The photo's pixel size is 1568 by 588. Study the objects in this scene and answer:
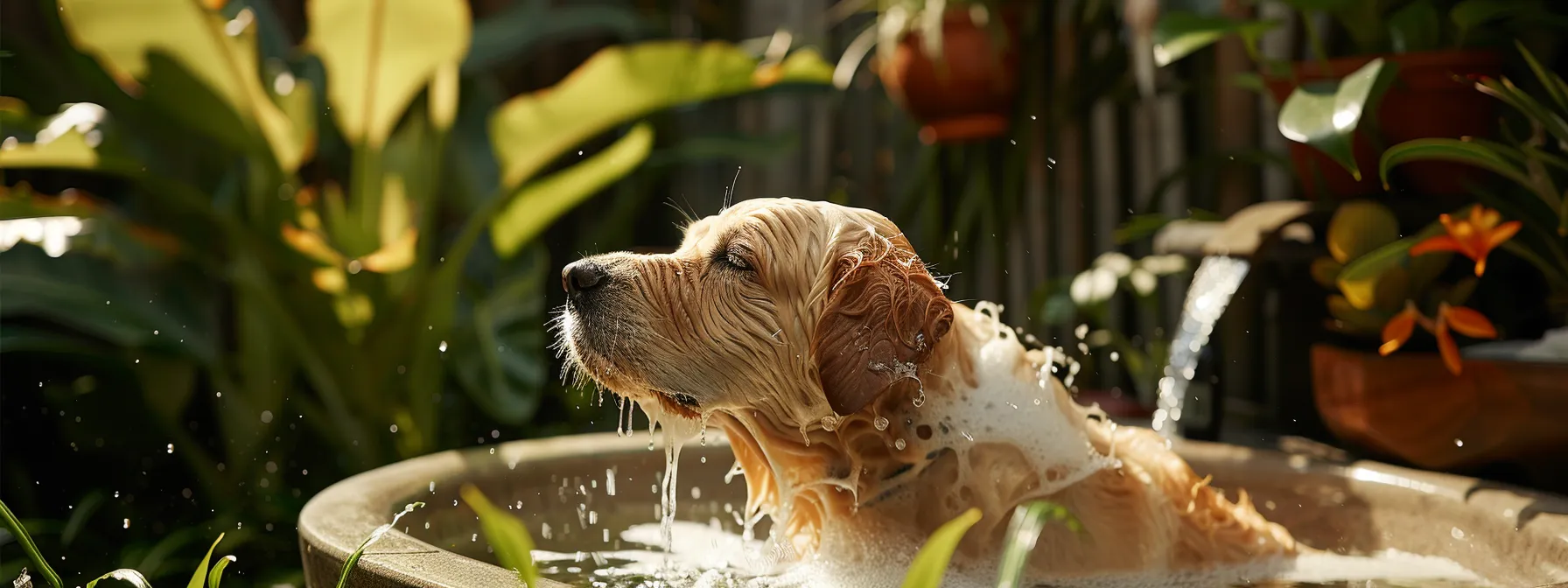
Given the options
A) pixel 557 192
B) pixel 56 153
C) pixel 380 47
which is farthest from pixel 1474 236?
pixel 56 153

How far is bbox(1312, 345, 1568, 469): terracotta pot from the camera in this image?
2385mm

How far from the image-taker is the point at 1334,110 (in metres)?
2.31

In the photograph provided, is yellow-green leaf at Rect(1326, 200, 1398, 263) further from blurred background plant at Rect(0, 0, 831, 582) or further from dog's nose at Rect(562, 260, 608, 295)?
blurred background plant at Rect(0, 0, 831, 582)

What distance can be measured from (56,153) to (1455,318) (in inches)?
163

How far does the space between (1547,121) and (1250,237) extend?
2.72ft

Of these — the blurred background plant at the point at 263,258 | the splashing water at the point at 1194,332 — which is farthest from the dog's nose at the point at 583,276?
the blurred background plant at the point at 263,258

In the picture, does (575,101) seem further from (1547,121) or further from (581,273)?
(1547,121)

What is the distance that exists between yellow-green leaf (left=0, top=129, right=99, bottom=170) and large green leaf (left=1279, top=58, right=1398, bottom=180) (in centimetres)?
375

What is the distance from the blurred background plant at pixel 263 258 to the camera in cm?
407

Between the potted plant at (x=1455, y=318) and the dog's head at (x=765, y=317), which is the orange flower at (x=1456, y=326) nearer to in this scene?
the potted plant at (x=1455, y=318)

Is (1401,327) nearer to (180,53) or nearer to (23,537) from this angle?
(23,537)

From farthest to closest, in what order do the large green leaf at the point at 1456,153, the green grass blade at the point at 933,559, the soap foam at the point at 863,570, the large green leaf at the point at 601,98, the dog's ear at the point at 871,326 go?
the large green leaf at the point at 601,98, the large green leaf at the point at 1456,153, the soap foam at the point at 863,570, the dog's ear at the point at 871,326, the green grass blade at the point at 933,559

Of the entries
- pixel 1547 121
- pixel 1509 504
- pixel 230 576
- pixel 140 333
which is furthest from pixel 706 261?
pixel 140 333

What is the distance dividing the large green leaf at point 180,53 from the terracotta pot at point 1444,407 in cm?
352
